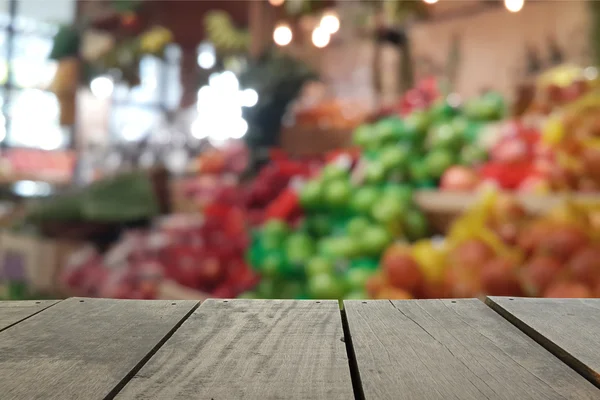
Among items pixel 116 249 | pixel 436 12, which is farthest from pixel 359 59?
pixel 116 249

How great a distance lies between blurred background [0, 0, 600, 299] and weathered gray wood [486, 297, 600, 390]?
43 cm

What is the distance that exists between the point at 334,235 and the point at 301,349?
174 cm

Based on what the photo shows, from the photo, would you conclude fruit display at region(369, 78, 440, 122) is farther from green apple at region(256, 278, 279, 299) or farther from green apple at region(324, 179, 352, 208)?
green apple at region(256, 278, 279, 299)

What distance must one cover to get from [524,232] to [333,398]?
3.70ft

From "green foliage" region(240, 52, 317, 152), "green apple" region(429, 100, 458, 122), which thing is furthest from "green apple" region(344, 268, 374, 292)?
"green foliage" region(240, 52, 317, 152)

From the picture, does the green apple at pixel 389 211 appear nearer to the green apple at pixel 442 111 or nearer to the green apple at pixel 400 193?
the green apple at pixel 400 193

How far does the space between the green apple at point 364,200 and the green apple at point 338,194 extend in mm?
33

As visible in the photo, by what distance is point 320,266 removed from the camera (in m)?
2.00

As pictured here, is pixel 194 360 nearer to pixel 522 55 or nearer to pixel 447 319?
Answer: pixel 447 319

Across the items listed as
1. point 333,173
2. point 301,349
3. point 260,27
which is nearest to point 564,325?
point 301,349

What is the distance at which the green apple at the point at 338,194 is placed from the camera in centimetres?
224

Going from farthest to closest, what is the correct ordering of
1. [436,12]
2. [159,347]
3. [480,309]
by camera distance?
[436,12] < [480,309] < [159,347]

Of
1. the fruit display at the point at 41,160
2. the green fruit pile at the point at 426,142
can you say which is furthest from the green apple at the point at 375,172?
the fruit display at the point at 41,160

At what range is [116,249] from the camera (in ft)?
9.57
